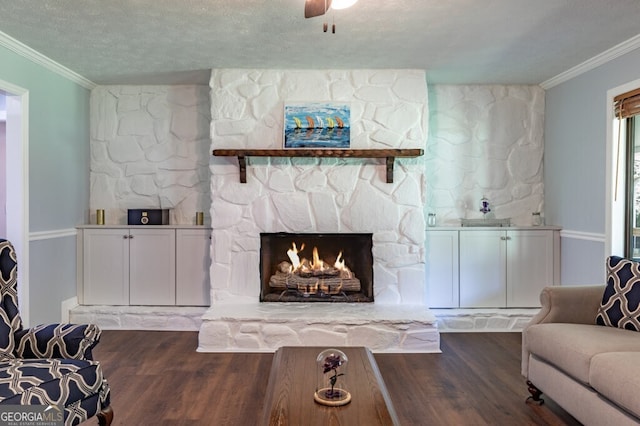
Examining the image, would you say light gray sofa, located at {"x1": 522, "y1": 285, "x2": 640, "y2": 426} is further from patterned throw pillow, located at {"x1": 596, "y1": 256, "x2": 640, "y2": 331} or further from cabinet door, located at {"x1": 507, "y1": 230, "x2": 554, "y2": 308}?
cabinet door, located at {"x1": 507, "y1": 230, "x2": 554, "y2": 308}

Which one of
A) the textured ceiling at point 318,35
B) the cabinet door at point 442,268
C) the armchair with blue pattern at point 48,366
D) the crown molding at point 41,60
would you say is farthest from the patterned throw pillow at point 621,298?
the crown molding at point 41,60

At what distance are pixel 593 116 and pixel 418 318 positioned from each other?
7.38ft

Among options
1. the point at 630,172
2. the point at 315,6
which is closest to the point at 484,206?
the point at 630,172

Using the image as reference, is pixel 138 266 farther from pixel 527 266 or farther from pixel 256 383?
pixel 527 266

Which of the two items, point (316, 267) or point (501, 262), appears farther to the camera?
point (501, 262)

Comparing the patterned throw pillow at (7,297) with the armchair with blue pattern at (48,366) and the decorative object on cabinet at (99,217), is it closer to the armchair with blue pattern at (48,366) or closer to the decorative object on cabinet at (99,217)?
the armchair with blue pattern at (48,366)

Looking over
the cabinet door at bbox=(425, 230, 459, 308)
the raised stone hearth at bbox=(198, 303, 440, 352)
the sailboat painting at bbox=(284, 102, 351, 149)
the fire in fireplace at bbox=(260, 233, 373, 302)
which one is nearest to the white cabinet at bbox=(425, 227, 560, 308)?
the cabinet door at bbox=(425, 230, 459, 308)

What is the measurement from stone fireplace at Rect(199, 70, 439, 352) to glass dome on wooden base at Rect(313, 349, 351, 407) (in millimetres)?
2308

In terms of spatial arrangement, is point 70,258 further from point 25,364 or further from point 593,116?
Result: point 593,116

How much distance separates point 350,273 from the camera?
184 inches

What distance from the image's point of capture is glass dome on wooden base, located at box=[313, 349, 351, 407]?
2064mm

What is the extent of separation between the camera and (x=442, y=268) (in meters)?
4.83

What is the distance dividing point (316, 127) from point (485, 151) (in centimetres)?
180

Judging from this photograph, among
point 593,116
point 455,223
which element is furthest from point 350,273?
point 593,116
